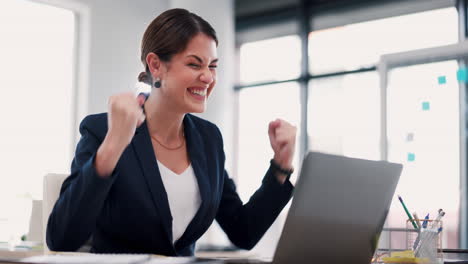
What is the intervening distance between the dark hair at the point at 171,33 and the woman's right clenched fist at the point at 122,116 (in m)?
0.38

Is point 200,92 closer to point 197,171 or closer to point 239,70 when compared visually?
point 197,171

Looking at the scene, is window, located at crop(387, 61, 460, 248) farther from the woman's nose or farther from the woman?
the woman's nose

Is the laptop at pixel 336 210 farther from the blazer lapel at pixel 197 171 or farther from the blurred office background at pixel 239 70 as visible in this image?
→ the blurred office background at pixel 239 70

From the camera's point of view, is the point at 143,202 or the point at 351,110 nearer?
the point at 143,202

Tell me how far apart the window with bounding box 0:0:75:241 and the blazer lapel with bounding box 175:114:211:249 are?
13.5 ft

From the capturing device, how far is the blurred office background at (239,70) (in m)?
5.55

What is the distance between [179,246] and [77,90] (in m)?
4.82

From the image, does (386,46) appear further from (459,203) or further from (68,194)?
(68,194)

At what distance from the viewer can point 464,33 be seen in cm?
532

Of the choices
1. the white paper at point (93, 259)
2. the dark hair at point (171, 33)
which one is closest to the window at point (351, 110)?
the dark hair at point (171, 33)

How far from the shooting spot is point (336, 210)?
118cm

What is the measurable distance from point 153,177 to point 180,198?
5.1 inches

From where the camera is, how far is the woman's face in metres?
1.55

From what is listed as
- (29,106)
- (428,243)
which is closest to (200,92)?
(428,243)
